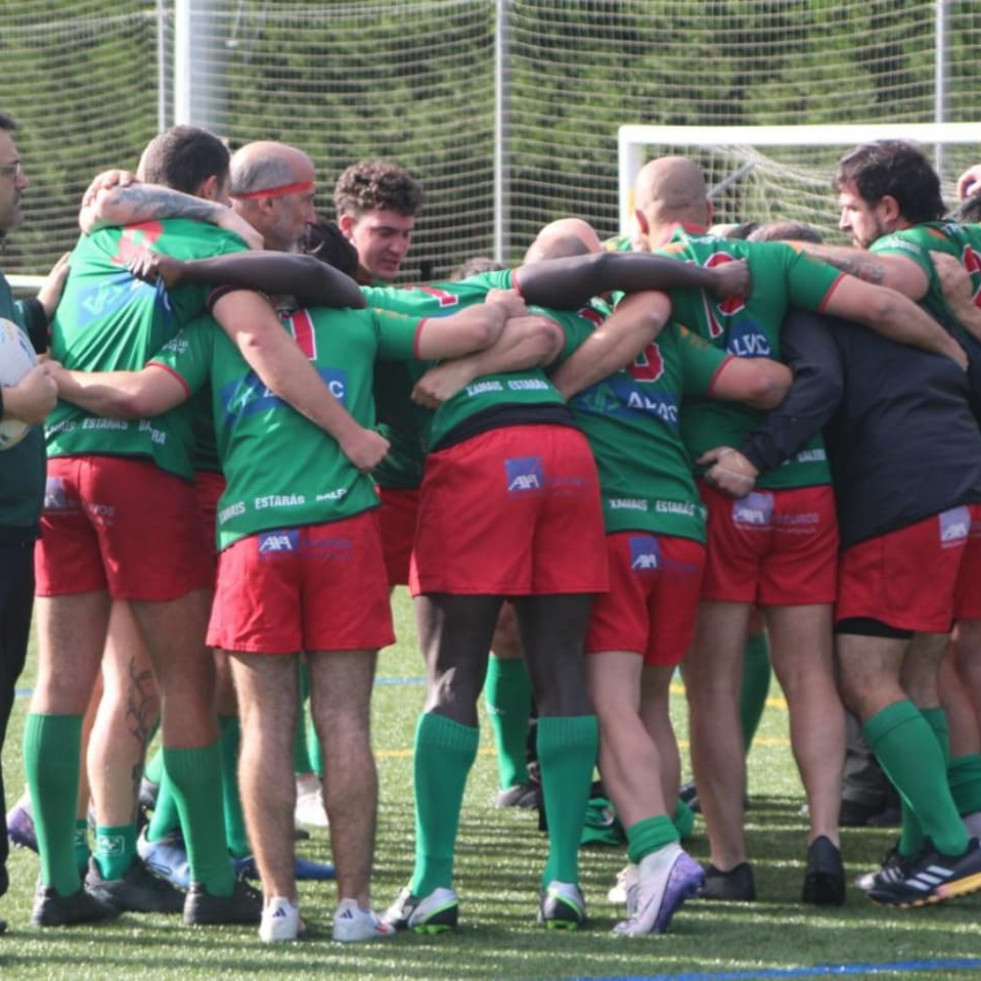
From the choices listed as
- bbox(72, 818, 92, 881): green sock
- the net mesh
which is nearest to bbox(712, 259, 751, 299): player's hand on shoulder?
bbox(72, 818, 92, 881): green sock

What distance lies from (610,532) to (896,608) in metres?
0.95

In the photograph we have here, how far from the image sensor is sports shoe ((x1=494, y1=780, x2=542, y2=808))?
7512 millimetres

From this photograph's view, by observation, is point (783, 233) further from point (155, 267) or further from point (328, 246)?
point (155, 267)

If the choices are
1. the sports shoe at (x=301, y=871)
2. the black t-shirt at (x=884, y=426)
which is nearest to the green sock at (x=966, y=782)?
the black t-shirt at (x=884, y=426)

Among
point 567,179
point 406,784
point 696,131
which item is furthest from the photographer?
point 567,179

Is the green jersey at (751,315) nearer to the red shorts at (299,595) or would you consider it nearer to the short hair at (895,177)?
the short hair at (895,177)

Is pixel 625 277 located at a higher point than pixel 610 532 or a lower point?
higher

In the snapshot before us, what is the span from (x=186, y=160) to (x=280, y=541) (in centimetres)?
131

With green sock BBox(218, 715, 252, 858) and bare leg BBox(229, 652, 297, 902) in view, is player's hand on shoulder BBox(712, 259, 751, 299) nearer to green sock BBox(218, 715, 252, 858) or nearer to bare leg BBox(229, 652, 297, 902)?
bare leg BBox(229, 652, 297, 902)

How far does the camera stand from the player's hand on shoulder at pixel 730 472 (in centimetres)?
581

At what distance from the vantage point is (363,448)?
5312mm

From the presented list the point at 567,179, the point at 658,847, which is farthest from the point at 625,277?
the point at 567,179

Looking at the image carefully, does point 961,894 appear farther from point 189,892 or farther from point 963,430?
point 189,892

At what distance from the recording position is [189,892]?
561 cm
